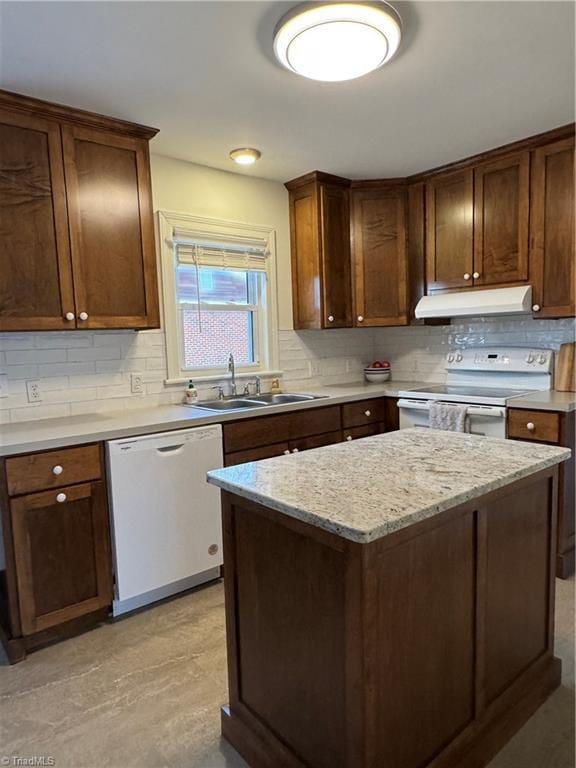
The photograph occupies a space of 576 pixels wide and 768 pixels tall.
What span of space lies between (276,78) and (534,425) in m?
2.15

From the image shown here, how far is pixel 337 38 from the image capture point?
5.77 feet

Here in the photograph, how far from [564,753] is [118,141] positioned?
122 inches

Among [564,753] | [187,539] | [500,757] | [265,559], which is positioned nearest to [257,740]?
[265,559]

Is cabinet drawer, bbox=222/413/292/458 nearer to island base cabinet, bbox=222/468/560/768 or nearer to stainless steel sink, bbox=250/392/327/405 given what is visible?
stainless steel sink, bbox=250/392/327/405

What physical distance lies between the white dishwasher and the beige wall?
146 centimetres

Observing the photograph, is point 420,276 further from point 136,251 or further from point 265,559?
point 265,559

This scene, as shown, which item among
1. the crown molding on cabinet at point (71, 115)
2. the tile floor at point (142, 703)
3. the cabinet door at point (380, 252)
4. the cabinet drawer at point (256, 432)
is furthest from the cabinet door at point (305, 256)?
the tile floor at point (142, 703)

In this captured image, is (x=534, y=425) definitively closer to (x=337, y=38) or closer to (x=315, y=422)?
(x=315, y=422)

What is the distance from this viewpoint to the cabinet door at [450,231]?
3.29 meters

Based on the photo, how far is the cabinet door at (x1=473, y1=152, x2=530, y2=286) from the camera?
118 inches

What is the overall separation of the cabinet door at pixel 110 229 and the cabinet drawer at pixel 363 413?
53.7 inches

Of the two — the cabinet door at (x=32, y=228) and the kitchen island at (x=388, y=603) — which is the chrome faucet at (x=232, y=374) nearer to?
the cabinet door at (x=32, y=228)

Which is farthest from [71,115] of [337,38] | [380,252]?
[380,252]

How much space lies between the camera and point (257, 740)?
1.53 metres
